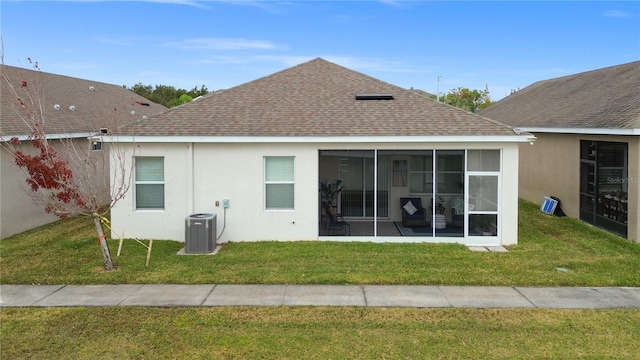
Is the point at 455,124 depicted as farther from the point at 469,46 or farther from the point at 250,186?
the point at 469,46

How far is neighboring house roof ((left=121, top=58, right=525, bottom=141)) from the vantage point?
44.1 ft

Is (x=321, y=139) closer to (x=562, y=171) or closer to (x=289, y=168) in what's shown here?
(x=289, y=168)

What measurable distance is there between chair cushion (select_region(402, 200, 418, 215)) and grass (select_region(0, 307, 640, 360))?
23.8 feet

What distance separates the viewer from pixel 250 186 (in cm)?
1362

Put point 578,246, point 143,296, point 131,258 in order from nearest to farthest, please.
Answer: point 143,296 → point 131,258 → point 578,246

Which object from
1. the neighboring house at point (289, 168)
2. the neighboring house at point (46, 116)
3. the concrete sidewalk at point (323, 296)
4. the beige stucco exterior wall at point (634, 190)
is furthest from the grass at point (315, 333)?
the beige stucco exterior wall at point (634, 190)

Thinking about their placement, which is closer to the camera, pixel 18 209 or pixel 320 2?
pixel 18 209

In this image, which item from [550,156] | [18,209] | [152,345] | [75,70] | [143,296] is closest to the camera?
[152,345]

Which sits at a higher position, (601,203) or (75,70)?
(75,70)

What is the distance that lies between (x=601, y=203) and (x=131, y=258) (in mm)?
13746

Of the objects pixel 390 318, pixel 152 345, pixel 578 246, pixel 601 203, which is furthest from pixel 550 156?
pixel 152 345

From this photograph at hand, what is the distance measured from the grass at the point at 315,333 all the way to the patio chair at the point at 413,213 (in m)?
7.07

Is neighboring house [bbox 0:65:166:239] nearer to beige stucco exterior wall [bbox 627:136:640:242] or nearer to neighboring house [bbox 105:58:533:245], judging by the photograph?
neighboring house [bbox 105:58:533:245]

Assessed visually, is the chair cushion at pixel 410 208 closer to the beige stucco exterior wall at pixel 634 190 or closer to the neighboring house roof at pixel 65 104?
the beige stucco exterior wall at pixel 634 190
